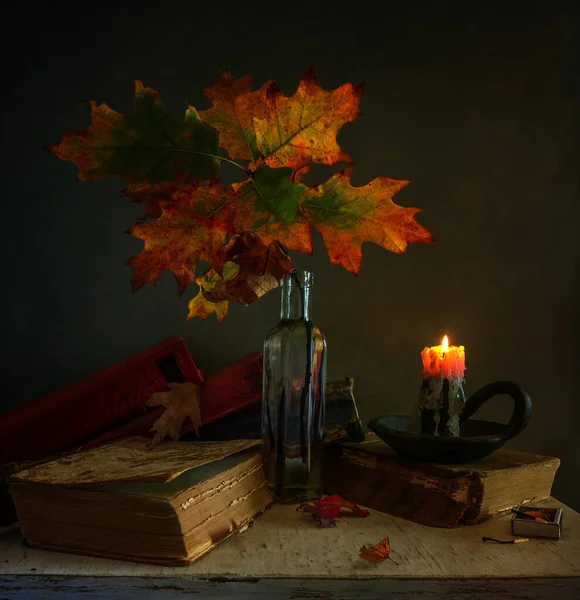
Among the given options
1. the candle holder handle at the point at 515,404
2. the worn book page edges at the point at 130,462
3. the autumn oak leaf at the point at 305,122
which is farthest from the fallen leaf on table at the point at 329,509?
the autumn oak leaf at the point at 305,122

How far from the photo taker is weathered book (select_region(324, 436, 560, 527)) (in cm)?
79

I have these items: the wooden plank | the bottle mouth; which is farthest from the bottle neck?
the wooden plank

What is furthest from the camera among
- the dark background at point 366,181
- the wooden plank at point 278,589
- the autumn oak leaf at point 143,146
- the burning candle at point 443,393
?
the dark background at point 366,181

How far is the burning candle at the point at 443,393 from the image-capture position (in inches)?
33.9

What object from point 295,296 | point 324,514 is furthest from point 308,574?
point 295,296

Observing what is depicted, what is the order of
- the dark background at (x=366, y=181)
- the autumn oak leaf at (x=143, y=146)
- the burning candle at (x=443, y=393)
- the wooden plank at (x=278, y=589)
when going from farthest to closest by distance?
1. the dark background at (x=366, y=181)
2. the burning candle at (x=443, y=393)
3. the autumn oak leaf at (x=143, y=146)
4. the wooden plank at (x=278, y=589)

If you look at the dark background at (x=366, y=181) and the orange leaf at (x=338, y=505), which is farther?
the dark background at (x=366, y=181)

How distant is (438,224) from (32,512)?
906mm

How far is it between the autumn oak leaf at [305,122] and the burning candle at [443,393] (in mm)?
302

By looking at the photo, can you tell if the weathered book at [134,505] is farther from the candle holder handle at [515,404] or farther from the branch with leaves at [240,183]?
the candle holder handle at [515,404]

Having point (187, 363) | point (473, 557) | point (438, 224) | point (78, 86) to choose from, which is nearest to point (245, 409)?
point (187, 363)

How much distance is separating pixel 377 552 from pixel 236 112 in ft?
1.78

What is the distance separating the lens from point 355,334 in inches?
50.4

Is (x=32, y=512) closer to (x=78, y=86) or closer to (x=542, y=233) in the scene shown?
(x=78, y=86)
